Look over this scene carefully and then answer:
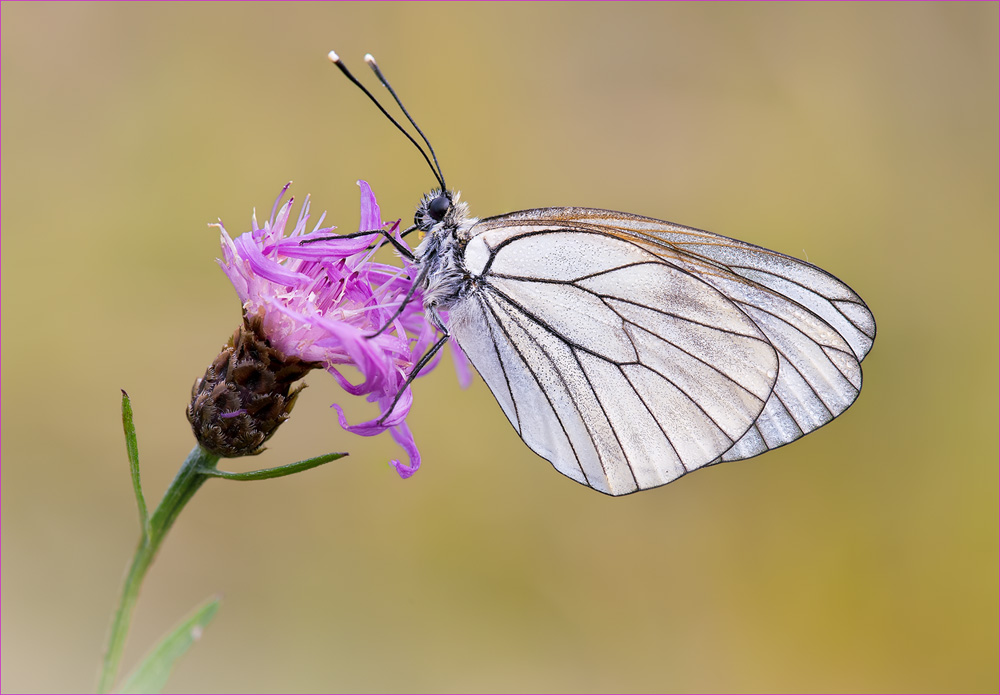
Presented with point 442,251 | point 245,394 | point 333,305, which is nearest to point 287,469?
point 245,394

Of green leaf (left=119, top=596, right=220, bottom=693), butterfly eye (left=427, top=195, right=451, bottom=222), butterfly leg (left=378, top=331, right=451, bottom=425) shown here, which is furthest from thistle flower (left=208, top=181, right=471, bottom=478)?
green leaf (left=119, top=596, right=220, bottom=693)

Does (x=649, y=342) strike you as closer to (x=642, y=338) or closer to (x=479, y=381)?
(x=642, y=338)

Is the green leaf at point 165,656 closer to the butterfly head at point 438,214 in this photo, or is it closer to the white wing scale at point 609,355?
the white wing scale at point 609,355

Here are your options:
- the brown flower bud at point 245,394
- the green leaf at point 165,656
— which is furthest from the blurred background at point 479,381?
the brown flower bud at point 245,394

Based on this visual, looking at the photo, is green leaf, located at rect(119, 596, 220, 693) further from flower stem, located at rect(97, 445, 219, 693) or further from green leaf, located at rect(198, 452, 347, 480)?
green leaf, located at rect(198, 452, 347, 480)

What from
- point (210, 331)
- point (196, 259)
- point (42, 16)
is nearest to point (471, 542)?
point (210, 331)

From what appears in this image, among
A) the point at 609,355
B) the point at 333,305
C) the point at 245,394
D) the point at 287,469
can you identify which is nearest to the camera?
the point at 287,469

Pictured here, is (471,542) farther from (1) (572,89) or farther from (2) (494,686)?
(1) (572,89)
